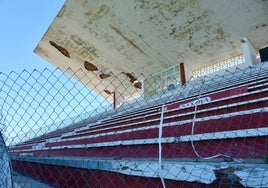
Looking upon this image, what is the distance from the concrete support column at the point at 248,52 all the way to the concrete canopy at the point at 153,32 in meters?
0.17

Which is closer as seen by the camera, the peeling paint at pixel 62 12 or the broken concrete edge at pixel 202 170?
the broken concrete edge at pixel 202 170

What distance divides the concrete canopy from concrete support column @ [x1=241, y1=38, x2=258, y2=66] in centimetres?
17

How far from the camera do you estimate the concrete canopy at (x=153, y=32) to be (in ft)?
19.4

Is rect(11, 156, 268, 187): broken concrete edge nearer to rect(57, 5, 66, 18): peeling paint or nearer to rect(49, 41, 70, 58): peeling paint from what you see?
rect(57, 5, 66, 18): peeling paint

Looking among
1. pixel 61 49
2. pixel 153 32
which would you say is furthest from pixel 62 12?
pixel 153 32

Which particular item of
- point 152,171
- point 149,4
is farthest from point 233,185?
point 149,4

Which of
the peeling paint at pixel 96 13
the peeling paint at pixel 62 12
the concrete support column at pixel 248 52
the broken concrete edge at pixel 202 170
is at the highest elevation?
the peeling paint at pixel 62 12

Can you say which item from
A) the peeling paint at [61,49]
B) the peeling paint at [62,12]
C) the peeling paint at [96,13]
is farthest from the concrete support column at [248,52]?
the peeling paint at [61,49]

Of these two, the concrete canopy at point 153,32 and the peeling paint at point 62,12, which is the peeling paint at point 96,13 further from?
the peeling paint at point 62,12

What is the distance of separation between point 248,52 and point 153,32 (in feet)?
7.80

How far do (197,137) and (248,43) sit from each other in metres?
5.32

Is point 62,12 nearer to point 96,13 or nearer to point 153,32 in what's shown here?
point 96,13

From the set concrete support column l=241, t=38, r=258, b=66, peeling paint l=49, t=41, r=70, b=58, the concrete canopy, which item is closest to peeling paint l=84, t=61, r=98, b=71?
the concrete canopy

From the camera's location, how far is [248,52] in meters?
6.14
